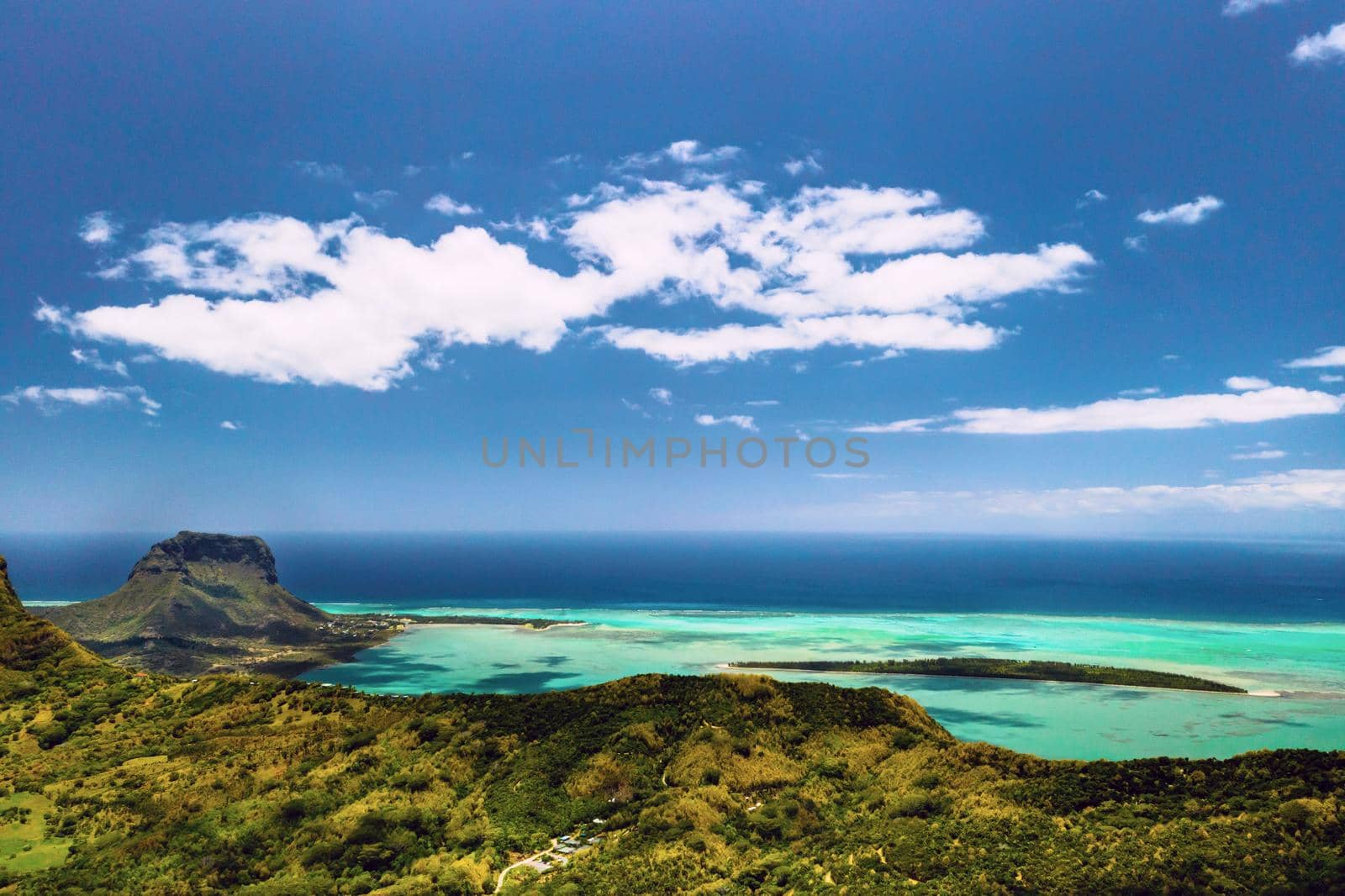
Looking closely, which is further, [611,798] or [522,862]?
[611,798]

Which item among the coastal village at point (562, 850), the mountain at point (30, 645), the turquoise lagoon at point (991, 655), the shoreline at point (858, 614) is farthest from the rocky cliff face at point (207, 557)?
the coastal village at point (562, 850)

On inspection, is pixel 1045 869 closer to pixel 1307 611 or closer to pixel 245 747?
pixel 245 747

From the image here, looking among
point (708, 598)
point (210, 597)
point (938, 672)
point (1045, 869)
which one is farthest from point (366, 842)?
point (708, 598)

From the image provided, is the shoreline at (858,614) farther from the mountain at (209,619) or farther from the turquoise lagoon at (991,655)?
the mountain at (209,619)

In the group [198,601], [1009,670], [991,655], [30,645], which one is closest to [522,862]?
[30,645]

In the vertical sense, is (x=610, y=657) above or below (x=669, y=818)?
below

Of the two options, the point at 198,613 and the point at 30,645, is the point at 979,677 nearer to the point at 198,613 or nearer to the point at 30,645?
the point at 30,645
